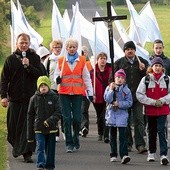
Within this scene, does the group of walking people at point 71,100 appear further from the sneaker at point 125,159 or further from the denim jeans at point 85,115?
the denim jeans at point 85,115

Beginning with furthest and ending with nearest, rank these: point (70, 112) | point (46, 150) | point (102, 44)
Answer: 1. point (102, 44)
2. point (70, 112)
3. point (46, 150)

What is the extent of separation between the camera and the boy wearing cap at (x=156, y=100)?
1299cm

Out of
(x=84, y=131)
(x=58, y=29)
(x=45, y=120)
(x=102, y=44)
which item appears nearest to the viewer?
(x=45, y=120)

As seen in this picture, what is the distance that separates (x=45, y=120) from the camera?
11938mm

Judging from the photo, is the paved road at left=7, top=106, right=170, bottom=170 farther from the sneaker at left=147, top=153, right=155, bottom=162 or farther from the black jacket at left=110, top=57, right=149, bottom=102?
the black jacket at left=110, top=57, right=149, bottom=102

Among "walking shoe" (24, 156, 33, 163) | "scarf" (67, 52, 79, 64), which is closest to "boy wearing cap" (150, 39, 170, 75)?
"scarf" (67, 52, 79, 64)

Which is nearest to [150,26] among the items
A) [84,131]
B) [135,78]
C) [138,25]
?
[138,25]

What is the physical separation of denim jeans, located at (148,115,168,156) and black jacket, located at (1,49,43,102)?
1715 mm

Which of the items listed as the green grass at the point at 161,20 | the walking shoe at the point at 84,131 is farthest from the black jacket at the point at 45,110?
the green grass at the point at 161,20

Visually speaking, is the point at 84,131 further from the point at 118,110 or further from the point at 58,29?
the point at 58,29

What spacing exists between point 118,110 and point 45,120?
1.50 metres

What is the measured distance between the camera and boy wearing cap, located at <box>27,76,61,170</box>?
39.1 feet

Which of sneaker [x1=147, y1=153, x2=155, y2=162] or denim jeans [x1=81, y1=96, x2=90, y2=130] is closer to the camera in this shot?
sneaker [x1=147, y1=153, x2=155, y2=162]

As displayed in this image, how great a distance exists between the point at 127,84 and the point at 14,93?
185cm
